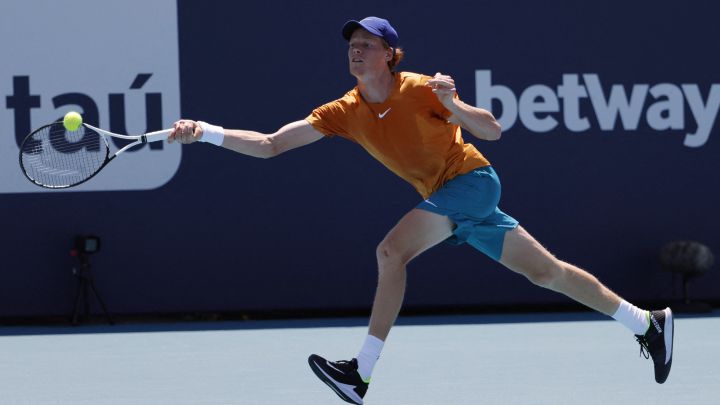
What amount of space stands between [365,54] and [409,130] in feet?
1.06

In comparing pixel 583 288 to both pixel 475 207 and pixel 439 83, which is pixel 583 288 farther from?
pixel 439 83

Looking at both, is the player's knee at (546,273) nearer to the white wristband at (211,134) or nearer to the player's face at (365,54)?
the player's face at (365,54)

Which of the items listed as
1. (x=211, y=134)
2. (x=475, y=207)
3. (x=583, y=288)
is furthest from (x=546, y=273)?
(x=211, y=134)

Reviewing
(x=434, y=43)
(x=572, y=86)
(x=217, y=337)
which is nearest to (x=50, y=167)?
(x=217, y=337)

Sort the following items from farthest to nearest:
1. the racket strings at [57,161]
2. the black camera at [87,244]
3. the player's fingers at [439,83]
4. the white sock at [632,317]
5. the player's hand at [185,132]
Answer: the black camera at [87,244] < the racket strings at [57,161] < the white sock at [632,317] < the player's hand at [185,132] < the player's fingers at [439,83]

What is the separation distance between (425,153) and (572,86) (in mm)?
3674

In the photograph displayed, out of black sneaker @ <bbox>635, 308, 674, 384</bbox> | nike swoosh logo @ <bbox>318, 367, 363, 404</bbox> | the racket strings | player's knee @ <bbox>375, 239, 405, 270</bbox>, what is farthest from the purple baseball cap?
black sneaker @ <bbox>635, 308, 674, 384</bbox>

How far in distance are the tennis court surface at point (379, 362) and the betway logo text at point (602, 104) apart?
1.24 m

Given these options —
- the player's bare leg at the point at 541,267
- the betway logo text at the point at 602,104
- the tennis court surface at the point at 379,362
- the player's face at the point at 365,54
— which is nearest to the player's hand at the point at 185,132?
the player's face at the point at 365,54

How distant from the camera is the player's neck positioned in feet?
15.4

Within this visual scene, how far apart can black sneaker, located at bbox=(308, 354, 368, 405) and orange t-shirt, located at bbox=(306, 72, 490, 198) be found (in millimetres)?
772

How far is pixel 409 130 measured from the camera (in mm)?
4656

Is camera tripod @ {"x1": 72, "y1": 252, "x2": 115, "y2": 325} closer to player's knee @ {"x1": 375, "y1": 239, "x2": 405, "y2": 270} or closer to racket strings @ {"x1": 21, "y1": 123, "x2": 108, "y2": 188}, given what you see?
racket strings @ {"x1": 21, "y1": 123, "x2": 108, "y2": 188}

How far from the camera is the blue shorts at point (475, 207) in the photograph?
4688 mm
